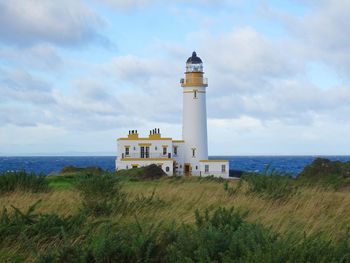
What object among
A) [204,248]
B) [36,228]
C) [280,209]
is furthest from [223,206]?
[204,248]

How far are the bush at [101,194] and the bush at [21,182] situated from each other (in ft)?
7.87

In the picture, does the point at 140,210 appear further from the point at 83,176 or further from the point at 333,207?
the point at 333,207

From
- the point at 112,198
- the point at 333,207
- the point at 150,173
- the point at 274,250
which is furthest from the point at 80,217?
the point at 150,173

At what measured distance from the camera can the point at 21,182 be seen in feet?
50.7

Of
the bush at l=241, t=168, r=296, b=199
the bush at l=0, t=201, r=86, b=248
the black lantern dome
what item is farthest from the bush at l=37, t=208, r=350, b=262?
the black lantern dome

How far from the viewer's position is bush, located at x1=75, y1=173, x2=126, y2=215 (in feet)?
36.1

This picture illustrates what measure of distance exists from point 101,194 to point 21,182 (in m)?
4.04

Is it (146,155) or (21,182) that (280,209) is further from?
(146,155)

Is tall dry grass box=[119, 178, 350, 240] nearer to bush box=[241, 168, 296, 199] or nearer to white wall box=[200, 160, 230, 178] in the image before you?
bush box=[241, 168, 296, 199]

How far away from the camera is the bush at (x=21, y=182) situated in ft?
49.5

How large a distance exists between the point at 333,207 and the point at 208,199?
293 centimetres

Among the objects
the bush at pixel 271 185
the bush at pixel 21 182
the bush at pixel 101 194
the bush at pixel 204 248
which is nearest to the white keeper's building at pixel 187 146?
the bush at pixel 21 182

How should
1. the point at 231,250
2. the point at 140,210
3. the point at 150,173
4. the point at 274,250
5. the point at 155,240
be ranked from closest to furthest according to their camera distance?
the point at 274,250, the point at 231,250, the point at 155,240, the point at 140,210, the point at 150,173

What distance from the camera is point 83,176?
1375 cm
